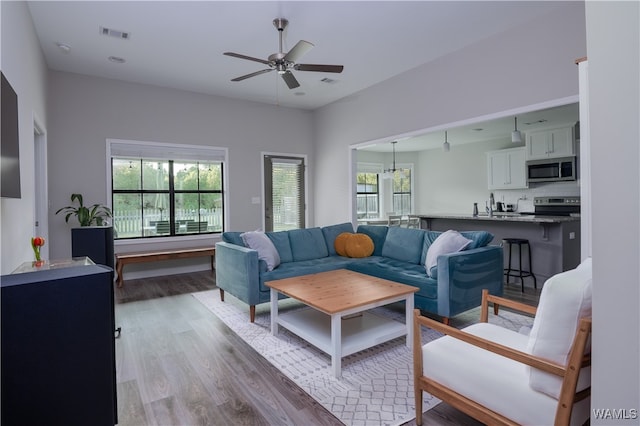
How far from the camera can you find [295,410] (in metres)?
2.03

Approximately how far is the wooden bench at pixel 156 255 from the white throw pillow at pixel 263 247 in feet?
6.26

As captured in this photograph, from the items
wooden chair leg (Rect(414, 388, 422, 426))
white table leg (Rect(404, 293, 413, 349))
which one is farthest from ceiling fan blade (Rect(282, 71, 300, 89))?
wooden chair leg (Rect(414, 388, 422, 426))

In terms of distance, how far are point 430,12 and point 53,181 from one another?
17.6 ft

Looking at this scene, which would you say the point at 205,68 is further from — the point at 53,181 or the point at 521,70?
the point at 521,70

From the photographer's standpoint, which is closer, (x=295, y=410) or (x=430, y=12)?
(x=295, y=410)

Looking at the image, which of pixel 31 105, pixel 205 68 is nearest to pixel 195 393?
pixel 31 105

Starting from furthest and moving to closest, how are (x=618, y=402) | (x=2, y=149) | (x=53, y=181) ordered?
1. (x=53, y=181)
2. (x=2, y=149)
3. (x=618, y=402)

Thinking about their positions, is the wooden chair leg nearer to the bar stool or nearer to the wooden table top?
the wooden table top

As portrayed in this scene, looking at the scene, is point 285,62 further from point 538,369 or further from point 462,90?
point 538,369

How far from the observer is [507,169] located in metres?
7.71

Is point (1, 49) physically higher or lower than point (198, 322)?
higher

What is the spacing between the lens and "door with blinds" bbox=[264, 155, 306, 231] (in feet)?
22.3

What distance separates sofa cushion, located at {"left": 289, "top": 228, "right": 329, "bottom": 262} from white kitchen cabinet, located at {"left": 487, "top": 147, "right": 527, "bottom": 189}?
520 centimetres

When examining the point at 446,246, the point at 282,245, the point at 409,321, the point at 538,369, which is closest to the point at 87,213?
the point at 282,245
